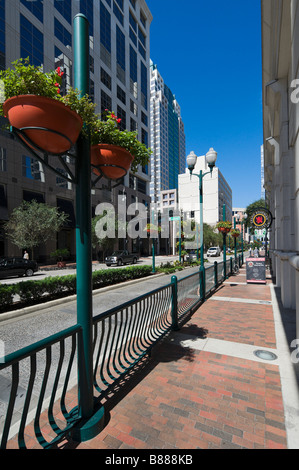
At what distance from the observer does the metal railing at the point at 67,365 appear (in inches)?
74.2

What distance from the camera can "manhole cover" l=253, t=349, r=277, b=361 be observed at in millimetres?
3885

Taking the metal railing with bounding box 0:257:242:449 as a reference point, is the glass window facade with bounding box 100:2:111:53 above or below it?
above

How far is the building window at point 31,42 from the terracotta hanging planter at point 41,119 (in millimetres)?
28864

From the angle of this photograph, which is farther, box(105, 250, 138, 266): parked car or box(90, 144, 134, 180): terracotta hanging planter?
box(105, 250, 138, 266): parked car

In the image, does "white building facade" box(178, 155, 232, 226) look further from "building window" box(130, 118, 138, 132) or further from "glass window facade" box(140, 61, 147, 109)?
"building window" box(130, 118, 138, 132)

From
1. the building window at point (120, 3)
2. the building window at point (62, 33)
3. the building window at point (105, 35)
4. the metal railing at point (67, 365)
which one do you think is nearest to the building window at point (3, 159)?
the building window at point (62, 33)

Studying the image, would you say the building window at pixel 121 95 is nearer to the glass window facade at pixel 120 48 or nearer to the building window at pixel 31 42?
the glass window facade at pixel 120 48

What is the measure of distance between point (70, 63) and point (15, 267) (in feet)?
90.5

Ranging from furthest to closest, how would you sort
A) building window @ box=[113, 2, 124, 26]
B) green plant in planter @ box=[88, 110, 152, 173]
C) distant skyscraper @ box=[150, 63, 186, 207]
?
distant skyscraper @ box=[150, 63, 186, 207]
building window @ box=[113, 2, 124, 26]
green plant in planter @ box=[88, 110, 152, 173]

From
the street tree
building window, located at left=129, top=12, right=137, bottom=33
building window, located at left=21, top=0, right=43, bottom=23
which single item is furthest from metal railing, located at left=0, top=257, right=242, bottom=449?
building window, located at left=129, top=12, right=137, bottom=33

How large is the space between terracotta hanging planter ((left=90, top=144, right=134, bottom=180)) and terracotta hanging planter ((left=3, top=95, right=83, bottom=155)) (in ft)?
1.97

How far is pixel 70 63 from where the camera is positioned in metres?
28.4

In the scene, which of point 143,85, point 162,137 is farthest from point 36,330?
point 162,137
